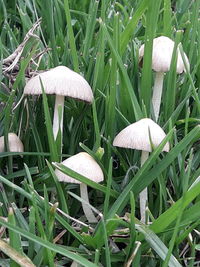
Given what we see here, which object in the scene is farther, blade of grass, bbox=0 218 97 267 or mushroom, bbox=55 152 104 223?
mushroom, bbox=55 152 104 223

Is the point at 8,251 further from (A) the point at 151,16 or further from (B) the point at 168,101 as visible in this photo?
(A) the point at 151,16

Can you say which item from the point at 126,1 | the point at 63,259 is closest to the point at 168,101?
the point at 63,259

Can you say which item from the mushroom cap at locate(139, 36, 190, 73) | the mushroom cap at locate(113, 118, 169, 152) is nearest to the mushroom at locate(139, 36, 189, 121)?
the mushroom cap at locate(139, 36, 190, 73)

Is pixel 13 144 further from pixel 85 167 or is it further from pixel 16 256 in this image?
pixel 16 256

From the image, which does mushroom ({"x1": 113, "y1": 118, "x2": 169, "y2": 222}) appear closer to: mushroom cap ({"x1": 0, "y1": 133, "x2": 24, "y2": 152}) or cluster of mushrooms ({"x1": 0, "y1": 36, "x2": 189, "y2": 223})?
cluster of mushrooms ({"x1": 0, "y1": 36, "x2": 189, "y2": 223})

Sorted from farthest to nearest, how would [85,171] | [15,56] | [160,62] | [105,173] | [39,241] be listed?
[15,56]
[160,62]
[105,173]
[85,171]
[39,241]

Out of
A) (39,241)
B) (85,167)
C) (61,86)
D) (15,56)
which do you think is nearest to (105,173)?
(85,167)

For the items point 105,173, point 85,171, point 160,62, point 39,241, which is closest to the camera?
point 39,241
